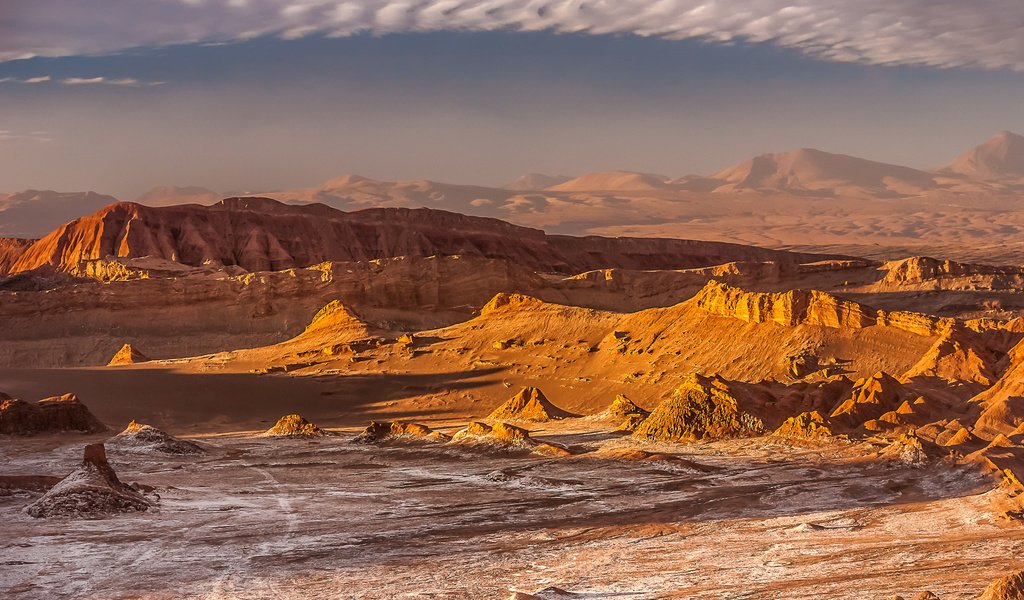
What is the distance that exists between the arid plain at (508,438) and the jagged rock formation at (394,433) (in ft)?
0.30

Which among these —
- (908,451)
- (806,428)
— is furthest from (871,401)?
(908,451)

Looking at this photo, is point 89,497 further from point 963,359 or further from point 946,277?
point 946,277

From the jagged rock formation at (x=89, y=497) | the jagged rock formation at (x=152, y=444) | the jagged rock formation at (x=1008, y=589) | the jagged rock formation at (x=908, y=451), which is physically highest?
the jagged rock formation at (x=1008, y=589)

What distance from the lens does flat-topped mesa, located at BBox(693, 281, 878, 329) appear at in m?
34.2

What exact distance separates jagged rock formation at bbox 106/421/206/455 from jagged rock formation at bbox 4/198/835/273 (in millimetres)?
61859

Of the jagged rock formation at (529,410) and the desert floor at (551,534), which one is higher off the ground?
the desert floor at (551,534)

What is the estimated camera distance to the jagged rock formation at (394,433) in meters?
30.3

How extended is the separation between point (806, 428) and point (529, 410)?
34.2 feet

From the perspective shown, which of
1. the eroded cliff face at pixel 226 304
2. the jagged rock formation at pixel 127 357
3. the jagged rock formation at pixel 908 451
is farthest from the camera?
the eroded cliff face at pixel 226 304

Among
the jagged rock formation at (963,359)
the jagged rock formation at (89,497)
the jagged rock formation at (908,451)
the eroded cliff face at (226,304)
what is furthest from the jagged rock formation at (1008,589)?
the eroded cliff face at (226,304)

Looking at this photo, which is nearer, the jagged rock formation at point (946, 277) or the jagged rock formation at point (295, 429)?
the jagged rock formation at point (295, 429)

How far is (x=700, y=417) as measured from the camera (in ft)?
86.4

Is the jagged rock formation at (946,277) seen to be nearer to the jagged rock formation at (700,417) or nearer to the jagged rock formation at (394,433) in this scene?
the jagged rock formation at (700,417)

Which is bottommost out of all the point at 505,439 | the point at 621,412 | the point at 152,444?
the point at 621,412
